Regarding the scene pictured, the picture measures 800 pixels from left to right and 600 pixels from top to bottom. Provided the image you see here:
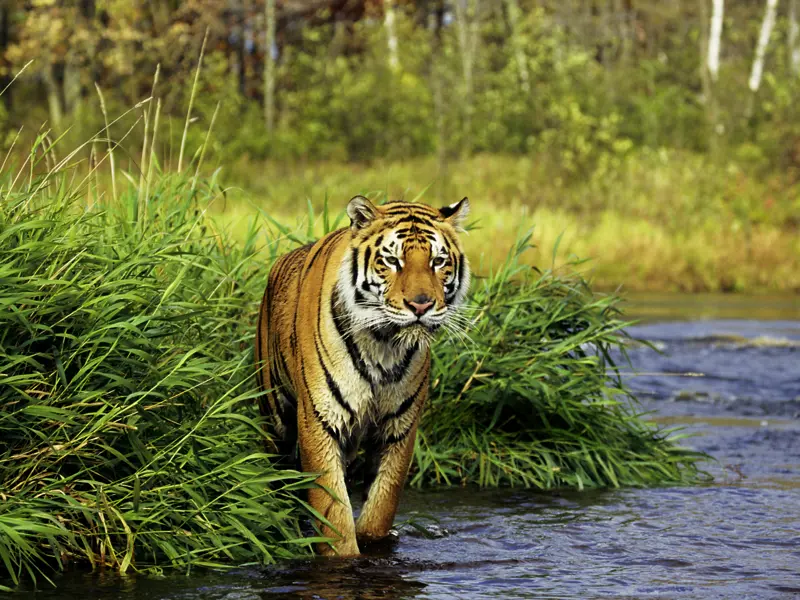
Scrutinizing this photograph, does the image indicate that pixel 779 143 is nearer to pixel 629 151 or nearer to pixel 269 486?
pixel 629 151

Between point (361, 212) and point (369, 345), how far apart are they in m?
0.57

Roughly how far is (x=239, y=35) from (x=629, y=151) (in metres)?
12.9

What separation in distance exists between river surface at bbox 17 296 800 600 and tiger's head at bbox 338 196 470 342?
105 centimetres

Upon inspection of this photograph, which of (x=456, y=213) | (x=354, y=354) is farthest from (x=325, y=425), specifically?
(x=456, y=213)

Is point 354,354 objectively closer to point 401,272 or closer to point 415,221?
point 401,272

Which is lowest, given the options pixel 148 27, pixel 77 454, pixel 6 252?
pixel 77 454

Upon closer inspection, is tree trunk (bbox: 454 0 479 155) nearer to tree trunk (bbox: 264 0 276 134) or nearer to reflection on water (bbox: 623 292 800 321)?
tree trunk (bbox: 264 0 276 134)

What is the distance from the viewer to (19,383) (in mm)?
4934

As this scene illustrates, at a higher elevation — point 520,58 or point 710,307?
point 520,58

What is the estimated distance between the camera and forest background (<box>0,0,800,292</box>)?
78.1 feet

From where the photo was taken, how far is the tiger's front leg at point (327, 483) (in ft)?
17.5

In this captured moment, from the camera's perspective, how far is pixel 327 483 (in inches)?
211

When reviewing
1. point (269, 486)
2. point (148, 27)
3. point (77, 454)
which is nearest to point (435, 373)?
point (269, 486)

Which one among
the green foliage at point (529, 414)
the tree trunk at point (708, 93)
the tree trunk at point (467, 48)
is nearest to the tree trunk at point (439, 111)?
the tree trunk at point (467, 48)
